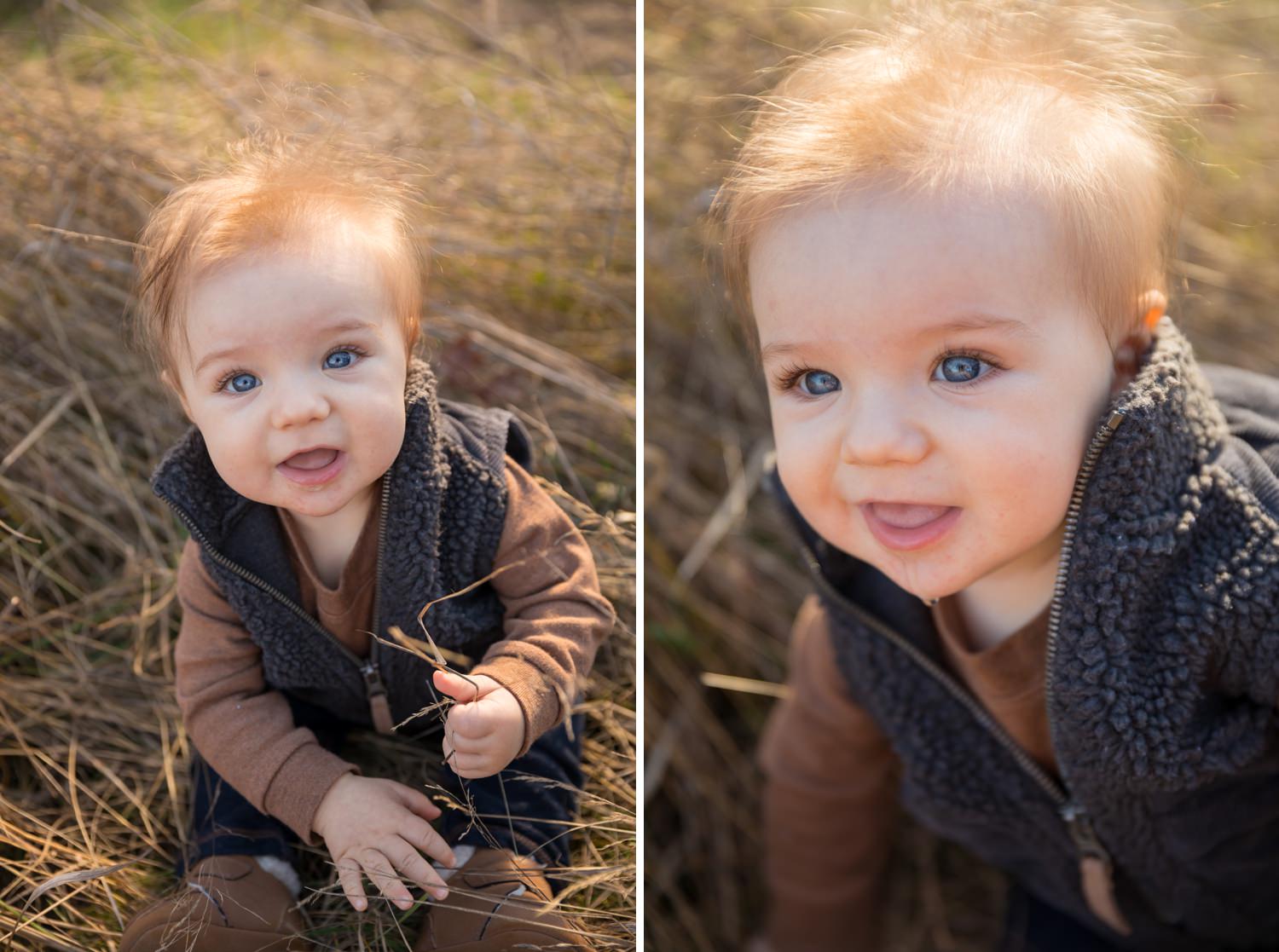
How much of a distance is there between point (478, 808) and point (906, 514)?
1.92 ft

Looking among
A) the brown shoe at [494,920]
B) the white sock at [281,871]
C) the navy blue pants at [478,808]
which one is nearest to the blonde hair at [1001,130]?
the navy blue pants at [478,808]

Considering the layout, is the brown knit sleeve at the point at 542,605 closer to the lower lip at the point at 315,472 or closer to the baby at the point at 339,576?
the baby at the point at 339,576

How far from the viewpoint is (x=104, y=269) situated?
1.89 metres

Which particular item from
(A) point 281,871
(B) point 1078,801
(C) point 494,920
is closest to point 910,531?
(B) point 1078,801

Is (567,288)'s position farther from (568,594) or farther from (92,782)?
(92,782)

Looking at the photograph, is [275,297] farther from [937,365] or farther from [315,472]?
[937,365]

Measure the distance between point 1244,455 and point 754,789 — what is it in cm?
115

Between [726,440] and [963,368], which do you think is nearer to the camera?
[963,368]

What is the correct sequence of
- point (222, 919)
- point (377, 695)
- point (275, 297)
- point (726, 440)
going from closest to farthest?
point (275, 297), point (222, 919), point (377, 695), point (726, 440)

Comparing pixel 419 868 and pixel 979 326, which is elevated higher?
pixel 979 326

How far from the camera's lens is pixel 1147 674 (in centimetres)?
138

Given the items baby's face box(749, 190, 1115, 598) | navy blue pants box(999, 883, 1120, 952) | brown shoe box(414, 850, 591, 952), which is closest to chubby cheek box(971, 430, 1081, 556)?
baby's face box(749, 190, 1115, 598)

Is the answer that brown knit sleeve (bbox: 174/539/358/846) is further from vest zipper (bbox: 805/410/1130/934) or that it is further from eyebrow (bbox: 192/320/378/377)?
vest zipper (bbox: 805/410/1130/934)

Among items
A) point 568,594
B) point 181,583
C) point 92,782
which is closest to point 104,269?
point 181,583
